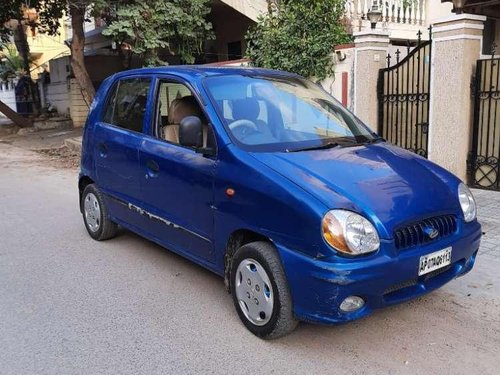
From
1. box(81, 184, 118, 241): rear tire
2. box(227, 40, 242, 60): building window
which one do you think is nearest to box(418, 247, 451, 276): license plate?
box(81, 184, 118, 241): rear tire

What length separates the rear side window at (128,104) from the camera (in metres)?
4.85

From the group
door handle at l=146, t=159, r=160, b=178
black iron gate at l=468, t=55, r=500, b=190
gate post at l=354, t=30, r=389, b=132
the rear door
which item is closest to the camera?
door handle at l=146, t=159, r=160, b=178

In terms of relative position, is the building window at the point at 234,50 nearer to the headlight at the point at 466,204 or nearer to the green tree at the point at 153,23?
the green tree at the point at 153,23

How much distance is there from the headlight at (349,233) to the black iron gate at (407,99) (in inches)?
212

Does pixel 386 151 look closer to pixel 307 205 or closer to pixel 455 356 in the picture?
pixel 307 205

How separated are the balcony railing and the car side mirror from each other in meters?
8.45

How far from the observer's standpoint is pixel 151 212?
4.62m

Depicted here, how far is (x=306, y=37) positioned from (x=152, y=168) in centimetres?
570

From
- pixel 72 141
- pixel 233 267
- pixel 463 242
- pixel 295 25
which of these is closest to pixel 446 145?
pixel 295 25

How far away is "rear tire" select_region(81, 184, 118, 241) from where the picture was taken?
560cm

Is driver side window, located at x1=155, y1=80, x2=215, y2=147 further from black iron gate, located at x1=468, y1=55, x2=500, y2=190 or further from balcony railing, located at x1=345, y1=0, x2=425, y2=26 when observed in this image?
balcony railing, located at x1=345, y1=0, x2=425, y2=26

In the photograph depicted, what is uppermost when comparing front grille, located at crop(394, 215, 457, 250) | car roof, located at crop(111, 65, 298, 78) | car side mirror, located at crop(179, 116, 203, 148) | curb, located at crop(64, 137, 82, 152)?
car roof, located at crop(111, 65, 298, 78)

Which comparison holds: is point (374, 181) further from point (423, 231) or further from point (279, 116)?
point (279, 116)

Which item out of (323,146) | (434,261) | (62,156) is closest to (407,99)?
(323,146)
